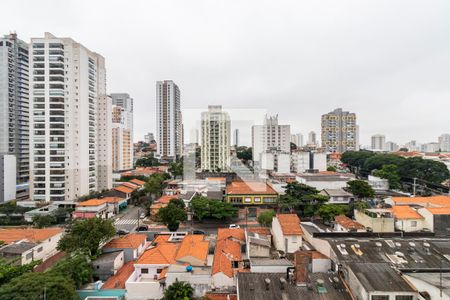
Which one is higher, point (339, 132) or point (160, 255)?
point (339, 132)

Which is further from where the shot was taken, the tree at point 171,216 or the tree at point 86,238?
the tree at point 171,216

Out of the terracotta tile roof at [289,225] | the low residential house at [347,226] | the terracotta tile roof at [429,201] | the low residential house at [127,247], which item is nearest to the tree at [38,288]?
the low residential house at [127,247]

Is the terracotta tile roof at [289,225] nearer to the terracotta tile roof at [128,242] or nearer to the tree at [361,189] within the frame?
the terracotta tile roof at [128,242]

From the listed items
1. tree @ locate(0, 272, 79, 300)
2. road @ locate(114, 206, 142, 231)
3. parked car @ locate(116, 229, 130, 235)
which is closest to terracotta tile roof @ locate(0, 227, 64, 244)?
parked car @ locate(116, 229, 130, 235)

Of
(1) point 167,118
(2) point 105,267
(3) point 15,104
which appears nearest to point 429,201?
(2) point 105,267

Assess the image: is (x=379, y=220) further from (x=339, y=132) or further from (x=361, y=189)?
(x=339, y=132)

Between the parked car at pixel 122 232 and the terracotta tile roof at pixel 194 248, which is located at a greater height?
the terracotta tile roof at pixel 194 248

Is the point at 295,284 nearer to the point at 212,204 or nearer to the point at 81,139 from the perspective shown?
the point at 212,204
